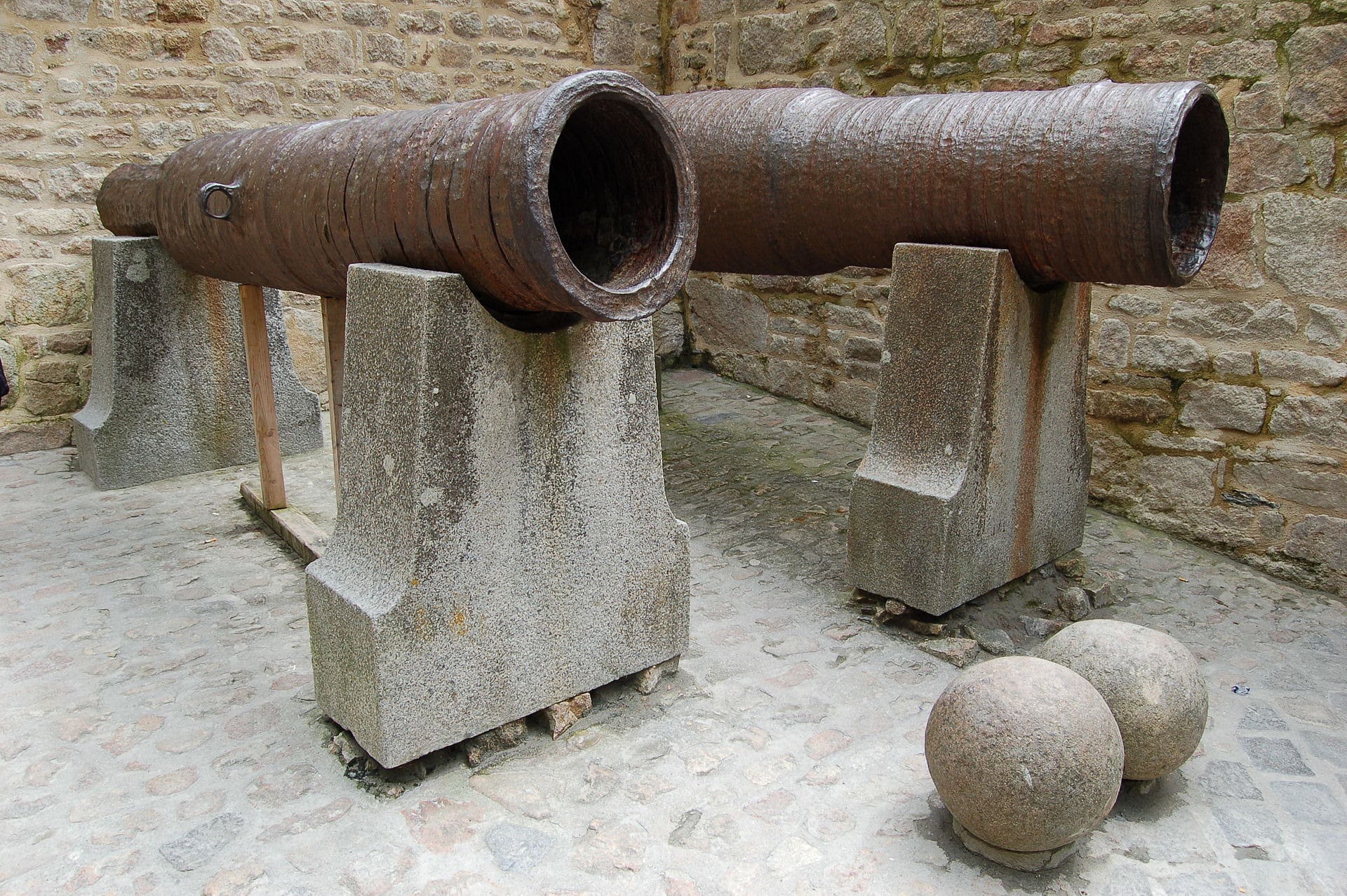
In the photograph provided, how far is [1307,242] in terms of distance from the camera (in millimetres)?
3768

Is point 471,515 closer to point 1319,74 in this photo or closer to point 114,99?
point 1319,74

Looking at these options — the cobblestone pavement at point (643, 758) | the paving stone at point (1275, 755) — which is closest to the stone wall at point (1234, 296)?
the cobblestone pavement at point (643, 758)

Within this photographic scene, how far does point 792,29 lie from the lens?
19.2 feet

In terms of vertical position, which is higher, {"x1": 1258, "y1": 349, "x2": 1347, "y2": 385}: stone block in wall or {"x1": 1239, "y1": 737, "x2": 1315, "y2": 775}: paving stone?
{"x1": 1258, "y1": 349, "x2": 1347, "y2": 385}: stone block in wall

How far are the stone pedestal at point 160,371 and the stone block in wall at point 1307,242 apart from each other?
4.18m

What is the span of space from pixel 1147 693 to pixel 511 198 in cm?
180

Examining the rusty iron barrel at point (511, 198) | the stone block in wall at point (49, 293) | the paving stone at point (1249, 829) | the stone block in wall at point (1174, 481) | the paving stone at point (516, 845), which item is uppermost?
the rusty iron barrel at point (511, 198)

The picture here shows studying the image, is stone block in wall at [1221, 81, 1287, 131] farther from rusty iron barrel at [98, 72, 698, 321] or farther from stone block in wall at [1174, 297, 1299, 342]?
rusty iron barrel at [98, 72, 698, 321]

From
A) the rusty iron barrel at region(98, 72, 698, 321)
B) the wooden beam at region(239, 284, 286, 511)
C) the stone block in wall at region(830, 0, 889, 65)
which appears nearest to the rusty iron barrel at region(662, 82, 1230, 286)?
the rusty iron barrel at region(98, 72, 698, 321)

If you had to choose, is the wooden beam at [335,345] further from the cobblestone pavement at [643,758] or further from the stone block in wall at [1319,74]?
the stone block in wall at [1319,74]

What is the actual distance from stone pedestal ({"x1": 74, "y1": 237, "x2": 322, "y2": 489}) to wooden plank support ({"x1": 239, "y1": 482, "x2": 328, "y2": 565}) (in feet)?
1.73

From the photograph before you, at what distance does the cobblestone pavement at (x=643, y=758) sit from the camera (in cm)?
229

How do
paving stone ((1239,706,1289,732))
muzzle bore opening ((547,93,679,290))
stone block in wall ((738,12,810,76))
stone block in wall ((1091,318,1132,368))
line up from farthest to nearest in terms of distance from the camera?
stone block in wall ((738,12,810,76))
stone block in wall ((1091,318,1132,368))
paving stone ((1239,706,1289,732))
muzzle bore opening ((547,93,679,290))

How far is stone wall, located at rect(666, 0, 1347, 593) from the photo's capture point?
3727 millimetres
